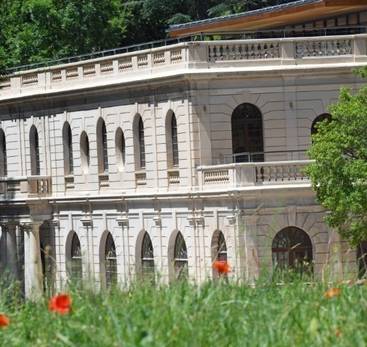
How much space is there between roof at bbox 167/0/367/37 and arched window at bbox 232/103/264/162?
4362mm

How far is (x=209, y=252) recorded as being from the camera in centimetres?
5866

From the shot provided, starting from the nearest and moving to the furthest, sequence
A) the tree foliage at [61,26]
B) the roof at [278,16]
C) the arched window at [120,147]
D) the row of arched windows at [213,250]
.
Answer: the row of arched windows at [213,250]
the roof at [278,16]
the arched window at [120,147]
the tree foliage at [61,26]

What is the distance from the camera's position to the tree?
51.8 m

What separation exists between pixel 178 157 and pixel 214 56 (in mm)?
3450

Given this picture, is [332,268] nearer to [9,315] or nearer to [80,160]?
[9,315]

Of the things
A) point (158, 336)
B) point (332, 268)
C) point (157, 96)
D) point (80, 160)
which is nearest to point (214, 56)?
point (157, 96)

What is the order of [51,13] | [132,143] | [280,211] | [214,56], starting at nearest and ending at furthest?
[280,211]
[214,56]
[132,143]
[51,13]

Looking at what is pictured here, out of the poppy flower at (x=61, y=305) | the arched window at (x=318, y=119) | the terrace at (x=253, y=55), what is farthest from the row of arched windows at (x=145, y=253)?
the poppy flower at (x=61, y=305)

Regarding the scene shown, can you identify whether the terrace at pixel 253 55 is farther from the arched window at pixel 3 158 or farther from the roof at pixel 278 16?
the arched window at pixel 3 158

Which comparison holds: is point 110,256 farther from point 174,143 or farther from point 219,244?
point 219,244

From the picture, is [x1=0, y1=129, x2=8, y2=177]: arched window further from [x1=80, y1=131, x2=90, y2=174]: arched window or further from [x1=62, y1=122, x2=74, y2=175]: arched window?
[x1=80, y1=131, x2=90, y2=174]: arched window

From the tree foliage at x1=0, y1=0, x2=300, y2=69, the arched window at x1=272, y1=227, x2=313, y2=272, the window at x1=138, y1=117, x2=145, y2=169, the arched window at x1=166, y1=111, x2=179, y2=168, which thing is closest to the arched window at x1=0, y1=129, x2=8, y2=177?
the tree foliage at x1=0, y1=0, x2=300, y2=69

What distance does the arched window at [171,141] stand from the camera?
203 feet

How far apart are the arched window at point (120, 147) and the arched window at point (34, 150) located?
708 cm
